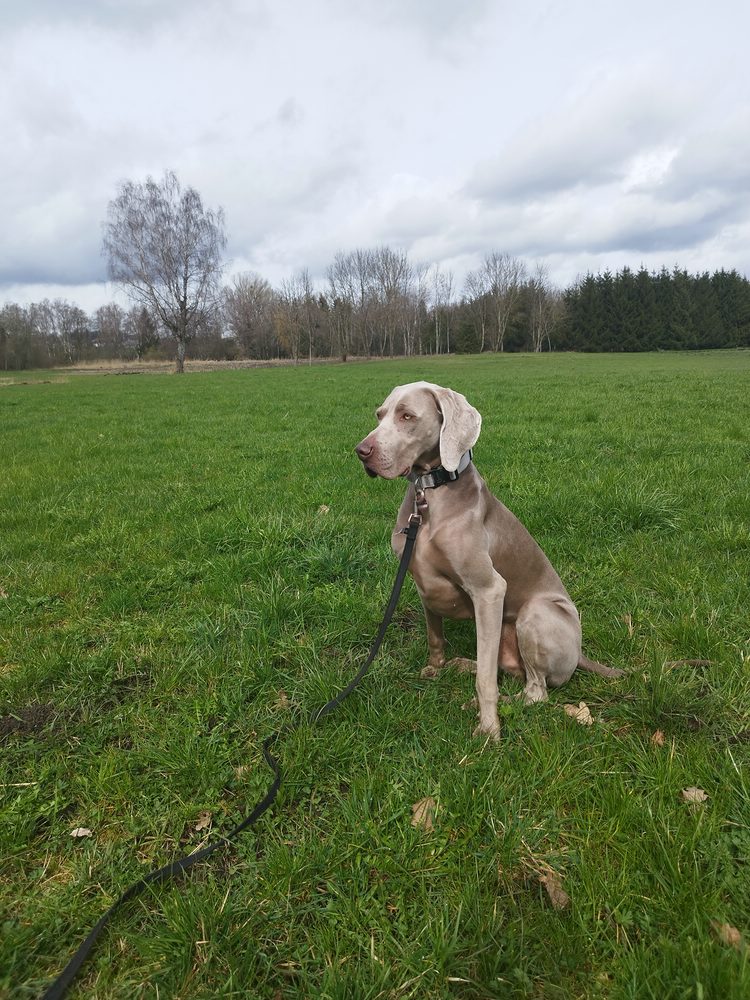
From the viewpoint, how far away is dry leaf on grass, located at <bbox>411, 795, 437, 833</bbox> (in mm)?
2018

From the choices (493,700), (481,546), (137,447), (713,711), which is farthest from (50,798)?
(137,447)

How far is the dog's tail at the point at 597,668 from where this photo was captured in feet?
9.32

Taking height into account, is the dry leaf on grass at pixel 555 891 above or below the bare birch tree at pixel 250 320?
below

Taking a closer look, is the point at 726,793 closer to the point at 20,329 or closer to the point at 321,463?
the point at 321,463

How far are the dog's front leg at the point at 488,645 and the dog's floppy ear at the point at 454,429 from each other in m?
0.64

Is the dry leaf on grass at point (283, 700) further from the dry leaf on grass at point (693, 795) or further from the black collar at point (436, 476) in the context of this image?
the dry leaf on grass at point (693, 795)

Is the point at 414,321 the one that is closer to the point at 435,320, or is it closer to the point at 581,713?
the point at 435,320

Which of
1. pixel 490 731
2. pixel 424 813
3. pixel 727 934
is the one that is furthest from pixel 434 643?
pixel 727 934

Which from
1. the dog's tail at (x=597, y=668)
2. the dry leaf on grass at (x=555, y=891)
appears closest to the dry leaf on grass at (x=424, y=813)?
the dry leaf on grass at (x=555, y=891)

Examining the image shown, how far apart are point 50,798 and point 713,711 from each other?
9.99ft

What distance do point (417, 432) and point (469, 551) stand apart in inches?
26.2

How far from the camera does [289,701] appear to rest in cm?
273

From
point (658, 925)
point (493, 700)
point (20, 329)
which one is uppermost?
point (20, 329)

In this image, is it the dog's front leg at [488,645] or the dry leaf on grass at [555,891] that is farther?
the dog's front leg at [488,645]
